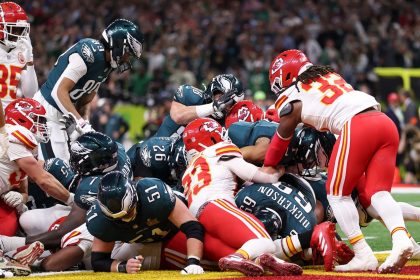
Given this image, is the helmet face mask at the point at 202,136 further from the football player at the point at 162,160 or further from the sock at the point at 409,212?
the sock at the point at 409,212

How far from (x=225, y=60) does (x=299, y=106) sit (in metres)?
12.8

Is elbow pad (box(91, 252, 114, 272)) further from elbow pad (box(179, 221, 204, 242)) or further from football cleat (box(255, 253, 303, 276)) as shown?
football cleat (box(255, 253, 303, 276))

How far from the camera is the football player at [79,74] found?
8.28 meters

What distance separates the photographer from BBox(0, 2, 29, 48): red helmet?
8484 mm

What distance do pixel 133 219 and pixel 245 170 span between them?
2.90 ft

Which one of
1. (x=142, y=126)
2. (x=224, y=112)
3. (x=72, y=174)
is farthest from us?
(x=142, y=126)

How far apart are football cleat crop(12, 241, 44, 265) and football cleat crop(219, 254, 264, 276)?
1356 mm

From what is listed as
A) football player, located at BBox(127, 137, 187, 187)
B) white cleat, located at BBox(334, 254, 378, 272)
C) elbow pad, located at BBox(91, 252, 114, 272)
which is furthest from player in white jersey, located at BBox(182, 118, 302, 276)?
elbow pad, located at BBox(91, 252, 114, 272)

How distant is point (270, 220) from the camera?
6.56 m

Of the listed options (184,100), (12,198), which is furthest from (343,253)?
(184,100)

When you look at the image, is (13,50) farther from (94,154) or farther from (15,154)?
(94,154)

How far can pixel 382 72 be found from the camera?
1822 cm

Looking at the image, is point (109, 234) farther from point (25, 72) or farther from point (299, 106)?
point (25, 72)

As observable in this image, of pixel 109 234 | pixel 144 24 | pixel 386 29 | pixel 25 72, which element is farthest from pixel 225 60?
pixel 109 234
